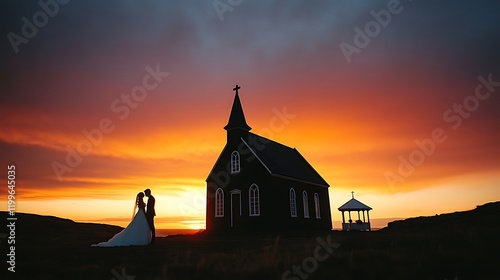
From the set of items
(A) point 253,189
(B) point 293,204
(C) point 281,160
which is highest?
(C) point 281,160

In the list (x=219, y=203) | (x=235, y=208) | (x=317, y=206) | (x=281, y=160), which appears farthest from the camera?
(x=317, y=206)

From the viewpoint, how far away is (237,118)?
2912cm

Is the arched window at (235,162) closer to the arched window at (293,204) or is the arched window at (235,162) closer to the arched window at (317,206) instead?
the arched window at (293,204)

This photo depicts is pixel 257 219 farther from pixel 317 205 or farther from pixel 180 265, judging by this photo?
pixel 180 265

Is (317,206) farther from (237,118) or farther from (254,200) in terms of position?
(237,118)

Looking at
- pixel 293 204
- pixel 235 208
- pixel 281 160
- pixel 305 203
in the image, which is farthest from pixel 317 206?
pixel 235 208

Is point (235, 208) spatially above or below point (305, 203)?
below

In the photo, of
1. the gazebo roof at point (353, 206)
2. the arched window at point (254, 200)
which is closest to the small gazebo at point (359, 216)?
the gazebo roof at point (353, 206)

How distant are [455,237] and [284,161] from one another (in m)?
23.0

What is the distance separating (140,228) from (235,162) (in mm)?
15800

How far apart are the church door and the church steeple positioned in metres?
5.99

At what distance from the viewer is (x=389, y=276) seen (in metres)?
6.21

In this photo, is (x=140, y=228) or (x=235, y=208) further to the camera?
(x=235, y=208)

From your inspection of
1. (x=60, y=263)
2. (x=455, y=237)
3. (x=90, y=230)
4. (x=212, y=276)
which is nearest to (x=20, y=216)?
(x=90, y=230)
